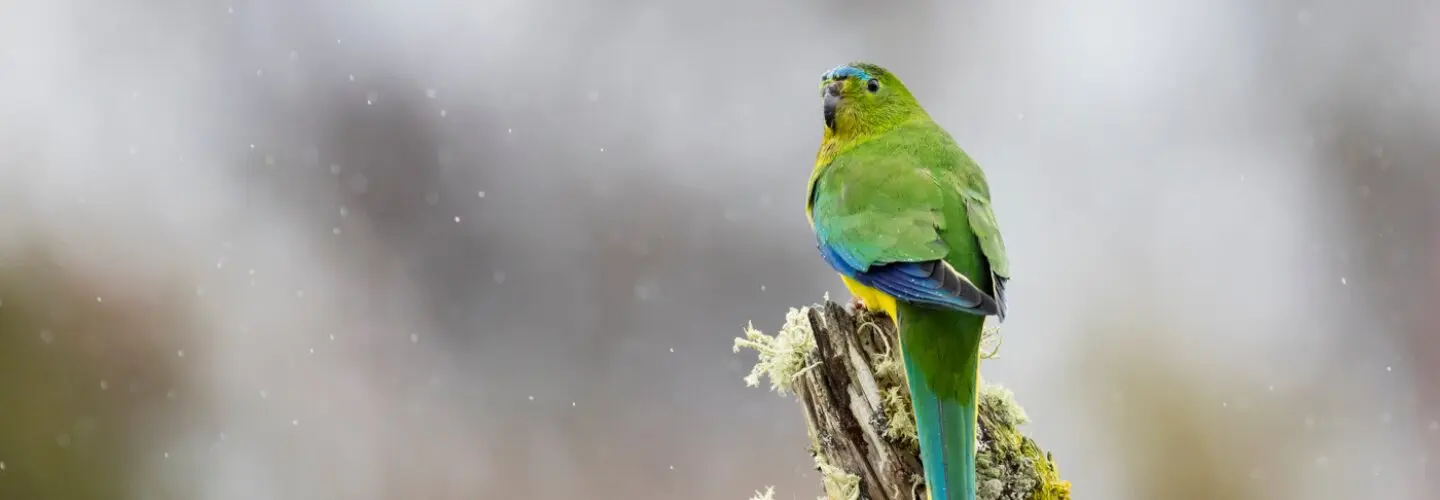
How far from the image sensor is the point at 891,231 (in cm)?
219

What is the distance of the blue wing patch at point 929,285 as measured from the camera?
6.12 feet

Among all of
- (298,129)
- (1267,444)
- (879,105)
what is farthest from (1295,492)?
(298,129)

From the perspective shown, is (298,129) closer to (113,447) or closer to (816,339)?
(113,447)

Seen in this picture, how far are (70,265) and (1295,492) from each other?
21.0ft

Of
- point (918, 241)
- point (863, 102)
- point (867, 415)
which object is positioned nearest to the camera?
point (867, 415)

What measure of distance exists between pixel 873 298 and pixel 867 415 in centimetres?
29

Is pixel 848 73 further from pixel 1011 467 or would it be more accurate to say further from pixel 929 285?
pixel 1011 467

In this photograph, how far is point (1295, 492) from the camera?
5336mm

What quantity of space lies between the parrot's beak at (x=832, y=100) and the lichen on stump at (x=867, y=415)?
0.83 m

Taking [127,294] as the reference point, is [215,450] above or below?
below

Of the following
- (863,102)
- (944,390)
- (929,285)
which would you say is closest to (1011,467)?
A: (944,390)

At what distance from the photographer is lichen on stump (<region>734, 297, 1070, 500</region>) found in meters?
1.94

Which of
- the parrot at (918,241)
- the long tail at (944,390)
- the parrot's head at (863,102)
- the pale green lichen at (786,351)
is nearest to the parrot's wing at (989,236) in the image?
the parrot at (918,241)

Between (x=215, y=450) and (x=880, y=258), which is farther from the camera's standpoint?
(x=215, y=450)
